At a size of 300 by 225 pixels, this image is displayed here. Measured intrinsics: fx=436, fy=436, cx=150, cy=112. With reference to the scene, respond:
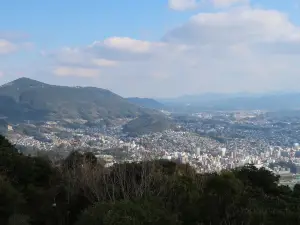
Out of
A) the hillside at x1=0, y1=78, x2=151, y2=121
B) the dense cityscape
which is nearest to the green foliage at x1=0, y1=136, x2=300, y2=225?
the dense cityscape

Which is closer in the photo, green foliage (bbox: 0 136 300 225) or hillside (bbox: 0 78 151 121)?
green foliage (bbox: 0 136 300 225)

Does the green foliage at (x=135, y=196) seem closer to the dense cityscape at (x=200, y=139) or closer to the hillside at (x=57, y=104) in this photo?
the dense cityscape at (x=200, y=139)

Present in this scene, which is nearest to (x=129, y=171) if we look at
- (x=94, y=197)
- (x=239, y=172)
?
(x=94, y=197)

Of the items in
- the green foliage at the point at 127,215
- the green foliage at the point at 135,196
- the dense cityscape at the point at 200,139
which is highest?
the green foliage at the point at 127,215

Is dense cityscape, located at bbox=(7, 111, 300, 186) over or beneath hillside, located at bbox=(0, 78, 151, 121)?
beneath

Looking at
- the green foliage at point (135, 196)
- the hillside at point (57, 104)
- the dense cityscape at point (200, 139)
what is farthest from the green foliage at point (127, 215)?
the hillside at point (57, 104)

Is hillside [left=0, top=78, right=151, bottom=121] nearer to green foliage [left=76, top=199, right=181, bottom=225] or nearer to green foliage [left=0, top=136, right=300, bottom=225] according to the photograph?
green foliage [left=0, top=136, right=300, bottom=225]

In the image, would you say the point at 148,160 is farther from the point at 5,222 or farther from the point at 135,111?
the point at 135,111

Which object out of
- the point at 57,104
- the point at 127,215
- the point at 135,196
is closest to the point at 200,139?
the point at 57,104
